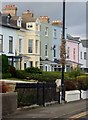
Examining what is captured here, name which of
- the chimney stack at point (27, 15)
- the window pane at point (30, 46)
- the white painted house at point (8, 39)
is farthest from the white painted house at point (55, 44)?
the white painted house at point (8, 39)

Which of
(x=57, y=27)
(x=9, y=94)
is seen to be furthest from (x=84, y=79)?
(x=57, y=27)

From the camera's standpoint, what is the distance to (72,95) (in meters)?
30.5

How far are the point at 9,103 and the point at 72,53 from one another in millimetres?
55382

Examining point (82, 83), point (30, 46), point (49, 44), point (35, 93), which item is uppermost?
point (49, 44)

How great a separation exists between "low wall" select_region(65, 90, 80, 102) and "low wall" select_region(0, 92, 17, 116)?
369 inches

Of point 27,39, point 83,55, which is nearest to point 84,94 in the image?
point 27,39

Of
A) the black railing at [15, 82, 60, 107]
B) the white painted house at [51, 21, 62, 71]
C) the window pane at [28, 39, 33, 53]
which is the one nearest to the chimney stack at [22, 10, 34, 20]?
the white painted house at [51, 21, 62, 71]

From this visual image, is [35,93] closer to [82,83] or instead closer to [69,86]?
[69,86]

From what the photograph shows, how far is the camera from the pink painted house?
71.9m

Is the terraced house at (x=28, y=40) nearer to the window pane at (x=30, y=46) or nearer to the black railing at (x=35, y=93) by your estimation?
the window pane at (x=30, y=46)

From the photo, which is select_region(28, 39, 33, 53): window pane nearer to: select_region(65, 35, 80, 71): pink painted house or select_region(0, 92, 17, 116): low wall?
select_region(65, 35, 80, 71): pink painted house

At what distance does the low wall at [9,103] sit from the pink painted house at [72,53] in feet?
168

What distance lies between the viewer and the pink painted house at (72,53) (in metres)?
71.9

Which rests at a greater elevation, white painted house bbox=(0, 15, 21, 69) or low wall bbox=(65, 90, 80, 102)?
white painted house bbox=(0, 15, 21, 69)
